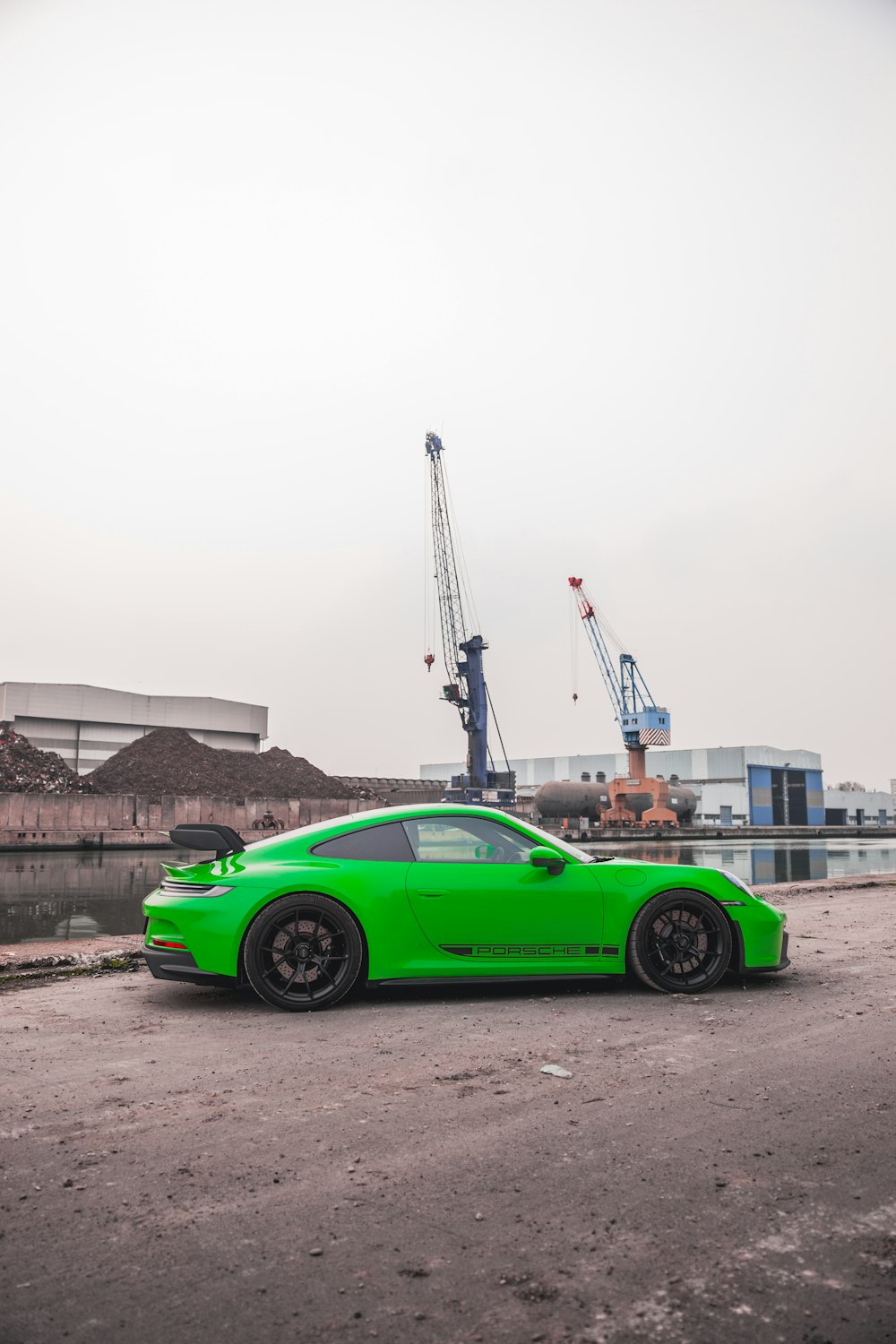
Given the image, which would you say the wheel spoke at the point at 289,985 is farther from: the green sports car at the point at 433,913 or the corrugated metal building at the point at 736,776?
the corrugated metal building at the point at 736,776

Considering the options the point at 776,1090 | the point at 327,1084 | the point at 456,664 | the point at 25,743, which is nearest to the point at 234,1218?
the point at 327,1084

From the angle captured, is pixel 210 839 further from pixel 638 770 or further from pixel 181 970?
pixel 638 770

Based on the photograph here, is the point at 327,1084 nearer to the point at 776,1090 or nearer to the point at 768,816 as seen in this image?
the point at 776,1090

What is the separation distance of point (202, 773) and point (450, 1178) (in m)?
52.7

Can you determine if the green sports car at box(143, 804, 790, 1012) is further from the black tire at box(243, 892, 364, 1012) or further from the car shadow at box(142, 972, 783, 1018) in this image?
the car shadow at box(142, 972, 783, 1018)

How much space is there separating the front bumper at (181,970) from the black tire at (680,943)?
8.02 feet

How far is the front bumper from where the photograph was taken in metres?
5.13

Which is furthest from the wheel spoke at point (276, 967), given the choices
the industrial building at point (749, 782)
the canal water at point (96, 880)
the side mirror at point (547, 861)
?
the industrial building at point (749, 782)

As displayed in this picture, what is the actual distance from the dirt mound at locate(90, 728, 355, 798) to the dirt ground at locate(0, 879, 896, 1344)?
4472 cm

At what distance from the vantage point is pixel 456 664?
6116 cm

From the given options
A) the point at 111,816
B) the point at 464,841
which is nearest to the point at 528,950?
the point at 464,841

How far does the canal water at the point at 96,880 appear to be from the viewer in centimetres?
1126

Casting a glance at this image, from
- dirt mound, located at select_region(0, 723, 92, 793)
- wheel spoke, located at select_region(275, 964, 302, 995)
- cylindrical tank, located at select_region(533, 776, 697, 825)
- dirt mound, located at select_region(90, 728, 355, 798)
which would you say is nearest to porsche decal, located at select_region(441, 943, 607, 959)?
wheel spoke, located at select_region(275, 964, 302, 995)

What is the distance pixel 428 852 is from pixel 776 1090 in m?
2.41
